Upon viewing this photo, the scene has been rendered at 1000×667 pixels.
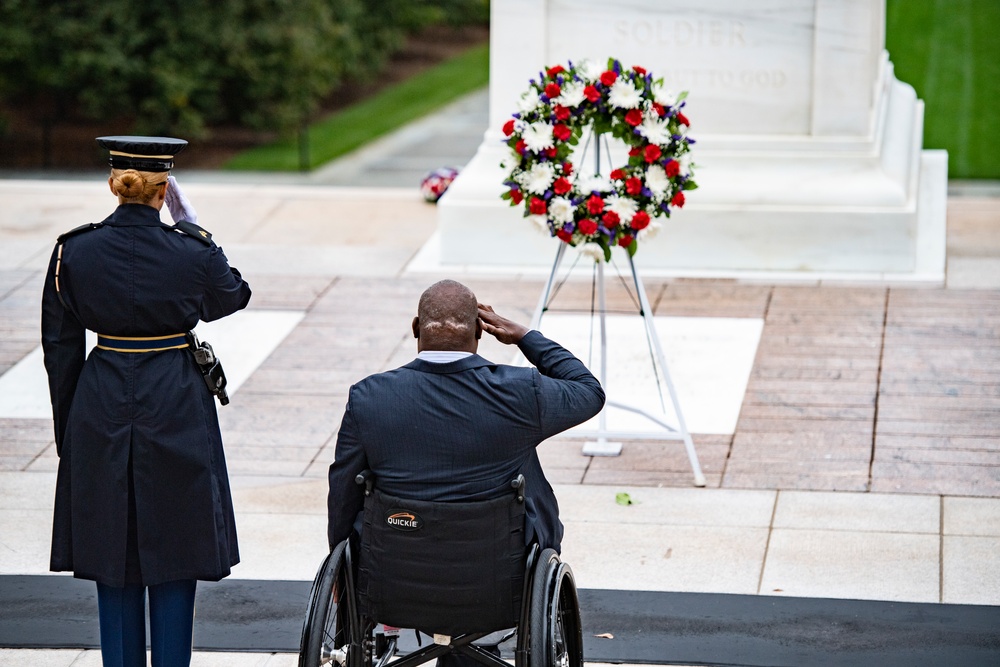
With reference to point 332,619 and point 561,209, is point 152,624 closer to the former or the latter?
point 332,619

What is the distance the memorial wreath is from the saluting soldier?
224 cm

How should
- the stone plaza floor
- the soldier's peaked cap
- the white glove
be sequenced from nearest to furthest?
the soldier's peaked cap, the white glove, the stone plaza floor

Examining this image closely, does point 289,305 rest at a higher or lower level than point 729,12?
lower

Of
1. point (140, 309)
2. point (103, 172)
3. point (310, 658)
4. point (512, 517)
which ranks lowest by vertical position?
point (103, 172)

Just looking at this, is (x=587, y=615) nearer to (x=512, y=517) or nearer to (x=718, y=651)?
(x=718, y=651)

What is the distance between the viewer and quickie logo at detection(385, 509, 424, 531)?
3.82 meters

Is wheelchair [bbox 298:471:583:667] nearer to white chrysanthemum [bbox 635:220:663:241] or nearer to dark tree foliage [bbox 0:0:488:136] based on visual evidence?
white chrysanthemum [bbox 635:220:663:241]

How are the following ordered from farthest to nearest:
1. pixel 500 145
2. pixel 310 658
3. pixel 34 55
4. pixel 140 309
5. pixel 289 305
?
pixel 34 55, pixel 500 145, pixel 289 305, pixel 140 309, pixel 310 658

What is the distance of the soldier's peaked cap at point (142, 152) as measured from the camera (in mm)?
4160

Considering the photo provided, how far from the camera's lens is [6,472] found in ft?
22.9

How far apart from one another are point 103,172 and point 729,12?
9040mm

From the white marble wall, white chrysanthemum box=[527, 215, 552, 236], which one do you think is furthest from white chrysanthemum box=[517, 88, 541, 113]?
the white marble wall

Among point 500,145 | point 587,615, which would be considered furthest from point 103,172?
point 587,615

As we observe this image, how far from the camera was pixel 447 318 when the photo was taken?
398 cm
